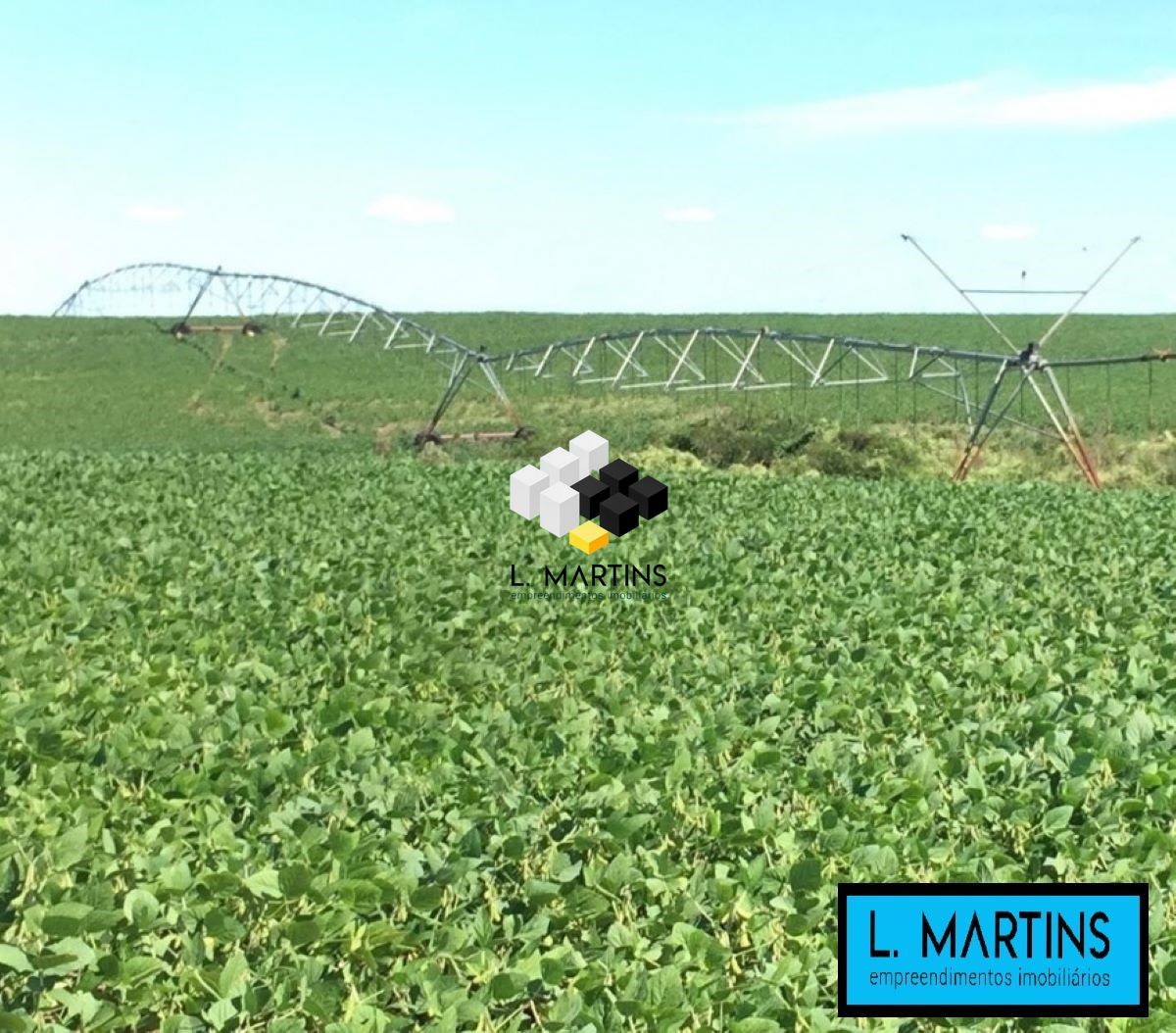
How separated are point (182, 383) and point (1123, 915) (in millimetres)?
64551

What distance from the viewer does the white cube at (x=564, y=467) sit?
19.7 metres

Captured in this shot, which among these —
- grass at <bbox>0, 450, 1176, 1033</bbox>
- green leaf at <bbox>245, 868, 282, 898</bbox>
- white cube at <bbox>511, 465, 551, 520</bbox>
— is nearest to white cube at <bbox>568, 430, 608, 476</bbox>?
white cube at <bbox>511, 465, 551, 520</bbox>

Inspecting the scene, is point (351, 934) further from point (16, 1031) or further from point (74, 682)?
point (74, 682)

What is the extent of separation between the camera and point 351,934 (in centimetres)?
518

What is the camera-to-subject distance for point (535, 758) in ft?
24.3

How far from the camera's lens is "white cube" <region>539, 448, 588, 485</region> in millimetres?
19688

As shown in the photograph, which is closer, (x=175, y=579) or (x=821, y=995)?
(x=821, y=995)

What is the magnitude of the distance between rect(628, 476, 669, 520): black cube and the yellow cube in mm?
1624

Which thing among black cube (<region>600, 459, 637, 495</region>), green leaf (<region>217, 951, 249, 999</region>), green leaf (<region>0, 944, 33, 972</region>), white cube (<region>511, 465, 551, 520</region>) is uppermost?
black cube (<region>600, 459, 637, 495</region>)

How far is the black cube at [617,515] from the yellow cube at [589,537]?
25cm

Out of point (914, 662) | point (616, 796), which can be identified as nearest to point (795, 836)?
point (616, 796)

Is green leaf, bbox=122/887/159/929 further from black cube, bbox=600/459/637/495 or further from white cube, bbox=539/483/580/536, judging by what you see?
black cube, bbox=600/459/637/495

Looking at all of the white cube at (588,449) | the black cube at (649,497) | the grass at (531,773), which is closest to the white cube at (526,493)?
the white cube at (588,449)

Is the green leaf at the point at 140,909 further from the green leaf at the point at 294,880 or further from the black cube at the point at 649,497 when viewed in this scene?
the black cube at the point at 649,497
